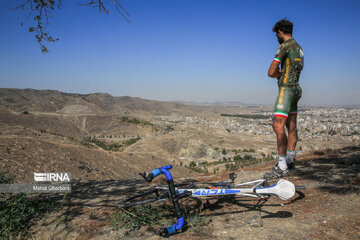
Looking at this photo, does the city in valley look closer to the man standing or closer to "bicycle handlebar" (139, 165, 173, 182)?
"bicycle handlebar" (139, 165, 173, 182)

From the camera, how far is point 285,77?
12.9 ft

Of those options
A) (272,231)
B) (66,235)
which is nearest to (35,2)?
(66,235)

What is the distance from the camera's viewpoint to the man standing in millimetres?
3875

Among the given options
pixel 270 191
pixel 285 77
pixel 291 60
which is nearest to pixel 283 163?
pixel 270 191

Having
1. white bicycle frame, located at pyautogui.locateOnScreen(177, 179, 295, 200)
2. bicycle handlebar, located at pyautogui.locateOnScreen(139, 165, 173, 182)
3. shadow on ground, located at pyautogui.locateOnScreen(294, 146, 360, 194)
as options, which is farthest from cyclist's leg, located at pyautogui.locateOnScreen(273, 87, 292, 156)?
bicycle handlebar, located at pyautogui.locateOnScreen(139, 165, 173, 182)

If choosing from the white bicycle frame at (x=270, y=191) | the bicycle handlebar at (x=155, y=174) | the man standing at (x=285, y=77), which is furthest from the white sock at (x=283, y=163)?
the bicycle handlebar at (x=155, y=174)

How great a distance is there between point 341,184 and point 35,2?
713cm

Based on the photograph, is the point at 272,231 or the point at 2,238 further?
the point at 2,238

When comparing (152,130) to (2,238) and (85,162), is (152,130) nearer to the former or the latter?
(85,162)

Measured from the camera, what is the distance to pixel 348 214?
9.48 ft

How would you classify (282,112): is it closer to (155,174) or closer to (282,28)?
(282,28)

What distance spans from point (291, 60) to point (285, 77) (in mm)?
317

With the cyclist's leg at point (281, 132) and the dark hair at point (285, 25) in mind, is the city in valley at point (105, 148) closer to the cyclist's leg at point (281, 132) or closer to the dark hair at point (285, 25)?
the cyclist's leg at point (281, 132)

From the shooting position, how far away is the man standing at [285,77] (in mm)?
3875
